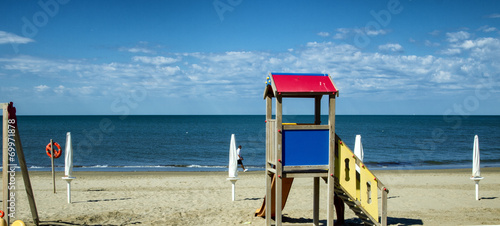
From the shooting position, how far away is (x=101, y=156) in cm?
3616

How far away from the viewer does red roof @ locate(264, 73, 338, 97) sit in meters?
9.26

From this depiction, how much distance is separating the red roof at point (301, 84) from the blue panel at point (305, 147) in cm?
89

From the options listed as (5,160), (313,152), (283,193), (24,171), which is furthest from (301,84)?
(5,160)

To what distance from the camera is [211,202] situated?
534 inches

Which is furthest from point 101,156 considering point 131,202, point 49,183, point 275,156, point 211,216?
point 275,156

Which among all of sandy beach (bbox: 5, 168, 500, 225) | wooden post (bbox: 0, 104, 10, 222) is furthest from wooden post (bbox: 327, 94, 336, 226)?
wooden post (bbox: 0, 104, 10, 222)

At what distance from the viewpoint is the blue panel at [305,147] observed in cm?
943

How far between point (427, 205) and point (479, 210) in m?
1.42

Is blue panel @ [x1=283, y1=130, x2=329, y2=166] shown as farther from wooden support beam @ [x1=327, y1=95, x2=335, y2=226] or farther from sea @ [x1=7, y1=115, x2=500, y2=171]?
sea @ [x1=7, y1=115, x2=500, y2=171]

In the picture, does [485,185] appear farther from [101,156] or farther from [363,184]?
[101,156]

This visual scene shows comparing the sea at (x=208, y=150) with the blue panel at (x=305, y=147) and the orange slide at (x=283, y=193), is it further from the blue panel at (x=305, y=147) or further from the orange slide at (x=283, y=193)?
the blue panel at (x=305, y=147)

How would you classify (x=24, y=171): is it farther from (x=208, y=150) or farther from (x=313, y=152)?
(x=208, y=150)

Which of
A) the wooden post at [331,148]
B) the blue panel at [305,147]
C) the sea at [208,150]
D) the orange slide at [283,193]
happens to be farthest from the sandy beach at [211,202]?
the sea at [208,150]

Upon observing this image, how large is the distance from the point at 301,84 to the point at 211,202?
5.89m
